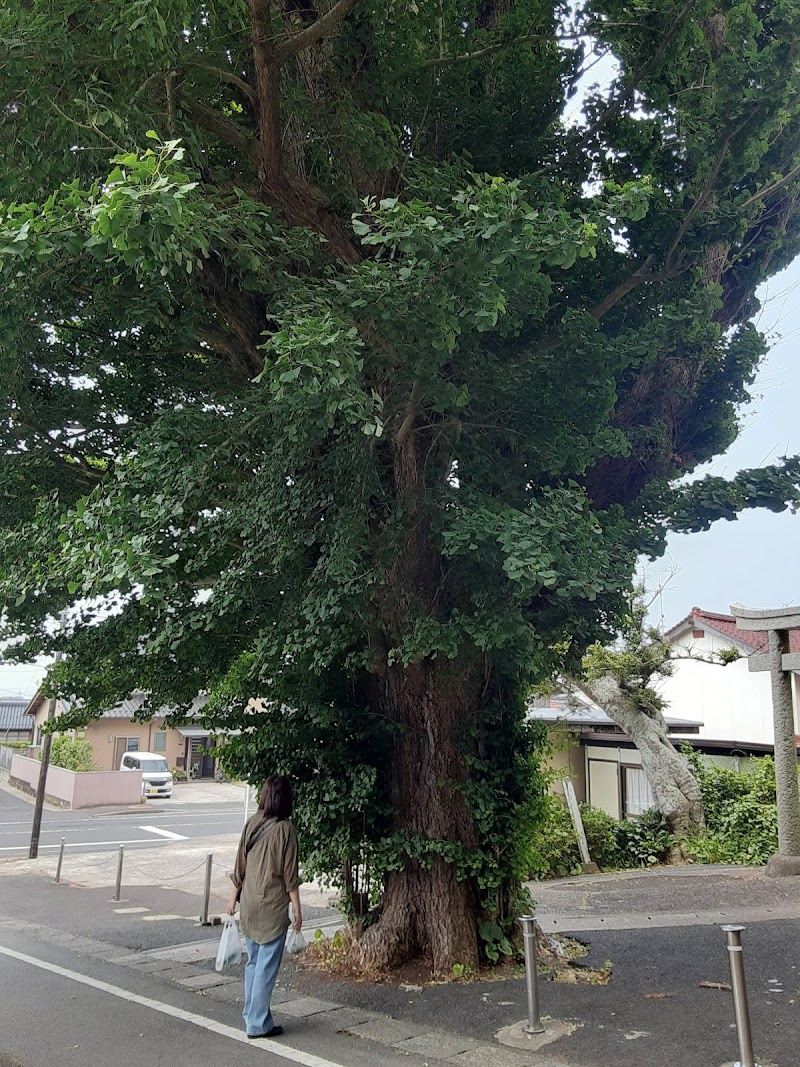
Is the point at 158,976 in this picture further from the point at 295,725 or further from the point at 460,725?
the point at 460,725

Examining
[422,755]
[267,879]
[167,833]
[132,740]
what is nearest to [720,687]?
[167,833]

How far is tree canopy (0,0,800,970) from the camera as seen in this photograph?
16.9ft

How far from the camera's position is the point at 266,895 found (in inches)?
216

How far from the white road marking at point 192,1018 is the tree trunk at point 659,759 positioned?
10.2m

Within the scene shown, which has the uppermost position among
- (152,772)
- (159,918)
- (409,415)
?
(409,415)

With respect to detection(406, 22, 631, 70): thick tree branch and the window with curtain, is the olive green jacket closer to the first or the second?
detection(406, 22, 631, 70): thick tree branch

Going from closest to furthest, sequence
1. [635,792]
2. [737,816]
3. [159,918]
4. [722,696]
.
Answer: [159,918] < [737,816] < [635,792] < [722,696]

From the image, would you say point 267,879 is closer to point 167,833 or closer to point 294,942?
point 294,942

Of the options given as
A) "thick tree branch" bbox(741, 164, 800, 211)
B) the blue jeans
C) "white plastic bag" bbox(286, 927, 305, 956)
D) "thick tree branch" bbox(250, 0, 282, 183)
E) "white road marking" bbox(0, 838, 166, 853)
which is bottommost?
"white road marking" bbox(0, 838, 166, 853)

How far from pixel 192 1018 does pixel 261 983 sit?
996mm

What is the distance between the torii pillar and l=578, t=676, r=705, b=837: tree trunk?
258cm

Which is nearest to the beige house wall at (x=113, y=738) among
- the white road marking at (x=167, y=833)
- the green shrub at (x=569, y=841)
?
the white road marking at (x=167, y=833)

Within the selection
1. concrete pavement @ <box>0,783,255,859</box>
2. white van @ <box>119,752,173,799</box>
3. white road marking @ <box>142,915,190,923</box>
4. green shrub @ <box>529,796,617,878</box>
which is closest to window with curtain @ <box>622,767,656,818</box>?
green shrub @ <box>529,796,617,878</box>

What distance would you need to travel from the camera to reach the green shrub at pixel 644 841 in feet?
49.8
